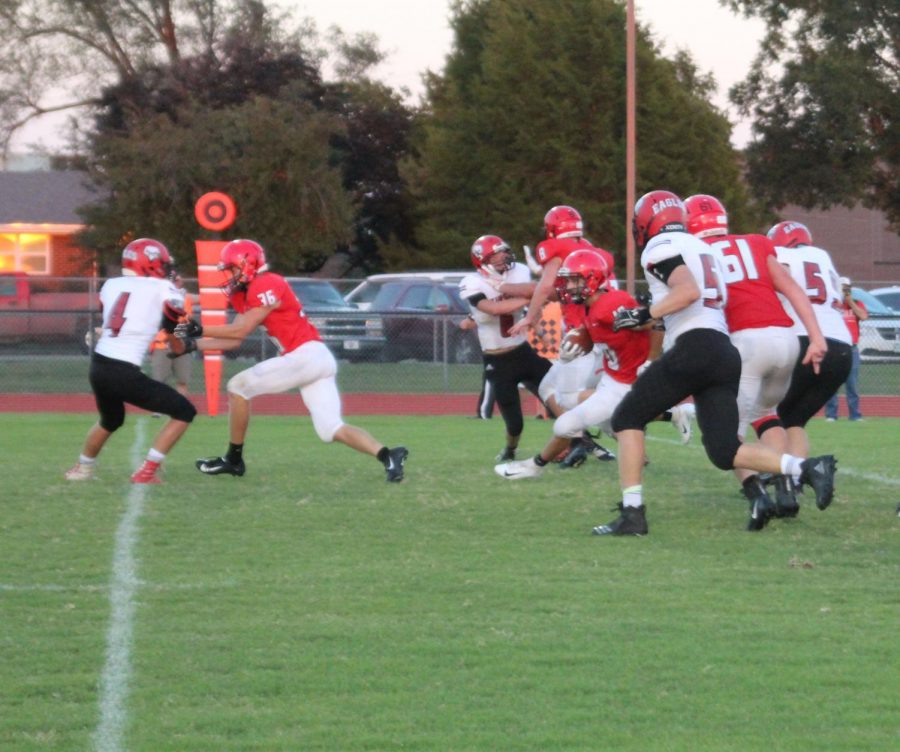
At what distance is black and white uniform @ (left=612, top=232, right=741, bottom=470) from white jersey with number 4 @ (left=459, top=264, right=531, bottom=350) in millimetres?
4126

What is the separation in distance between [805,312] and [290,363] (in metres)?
3.77

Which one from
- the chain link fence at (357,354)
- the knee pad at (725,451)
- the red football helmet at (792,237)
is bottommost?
the chain link fence at (357,354)

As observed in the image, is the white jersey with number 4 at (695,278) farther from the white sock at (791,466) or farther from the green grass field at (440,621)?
the green grass field at (440,621)

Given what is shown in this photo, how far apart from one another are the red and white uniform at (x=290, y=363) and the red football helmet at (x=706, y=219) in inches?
119

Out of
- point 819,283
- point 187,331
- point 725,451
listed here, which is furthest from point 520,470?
point 725,451

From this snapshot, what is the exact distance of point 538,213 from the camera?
45.9 metres

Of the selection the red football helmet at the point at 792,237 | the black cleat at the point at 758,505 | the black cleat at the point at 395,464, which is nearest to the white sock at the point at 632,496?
the black cleat at the point at 758,505

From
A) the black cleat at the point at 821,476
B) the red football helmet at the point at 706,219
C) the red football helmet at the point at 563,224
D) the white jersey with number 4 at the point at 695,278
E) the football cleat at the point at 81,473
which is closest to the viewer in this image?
the black cleat at the point at 821,476

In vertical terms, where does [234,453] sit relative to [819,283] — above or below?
below

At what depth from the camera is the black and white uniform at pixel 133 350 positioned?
35.3ft

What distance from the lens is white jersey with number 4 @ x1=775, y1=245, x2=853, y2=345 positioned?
955 centimetres

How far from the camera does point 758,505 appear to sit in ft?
28.2

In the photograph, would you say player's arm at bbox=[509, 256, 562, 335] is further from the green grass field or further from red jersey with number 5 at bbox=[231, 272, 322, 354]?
red jersey with number 5 at bbox=[231, 272, 322, 354]

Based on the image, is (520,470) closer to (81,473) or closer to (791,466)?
(81,473)
